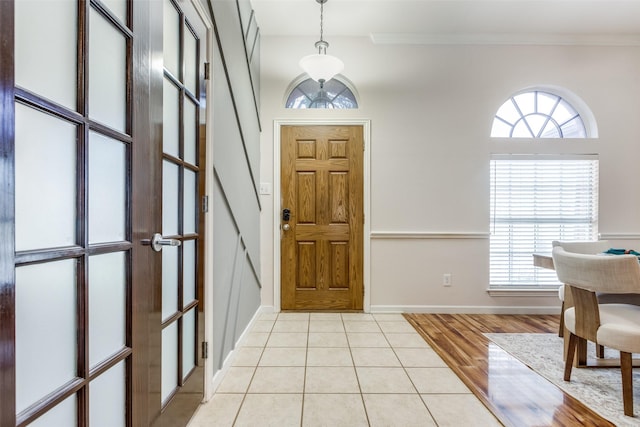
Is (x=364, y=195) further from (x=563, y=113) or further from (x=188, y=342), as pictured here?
(x=563, y=113)

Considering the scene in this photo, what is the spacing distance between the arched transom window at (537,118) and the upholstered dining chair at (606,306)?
199cm

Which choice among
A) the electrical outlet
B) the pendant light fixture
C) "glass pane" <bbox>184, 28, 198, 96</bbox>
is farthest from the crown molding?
the electrical outlet

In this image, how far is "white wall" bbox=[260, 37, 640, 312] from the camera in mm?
3291

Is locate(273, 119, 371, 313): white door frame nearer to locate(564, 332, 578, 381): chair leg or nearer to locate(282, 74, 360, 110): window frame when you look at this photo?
locate(282, 74, 360, 110): window frame

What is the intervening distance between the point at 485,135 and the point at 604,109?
129 cm

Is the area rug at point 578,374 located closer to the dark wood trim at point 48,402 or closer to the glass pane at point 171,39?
the dark wood trim at point 48,402

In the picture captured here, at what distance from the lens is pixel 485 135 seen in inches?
130

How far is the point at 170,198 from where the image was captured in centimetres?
132

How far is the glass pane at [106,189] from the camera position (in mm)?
826

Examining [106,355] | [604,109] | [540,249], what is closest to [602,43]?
[604,109]

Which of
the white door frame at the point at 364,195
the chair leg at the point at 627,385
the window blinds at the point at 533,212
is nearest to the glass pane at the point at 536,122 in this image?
the window blinds at the point at 533,212

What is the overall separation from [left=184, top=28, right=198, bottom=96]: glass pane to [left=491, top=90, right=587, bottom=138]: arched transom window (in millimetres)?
3023

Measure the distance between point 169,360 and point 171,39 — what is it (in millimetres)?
1342

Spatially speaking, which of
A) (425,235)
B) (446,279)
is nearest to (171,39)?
(425,235)
